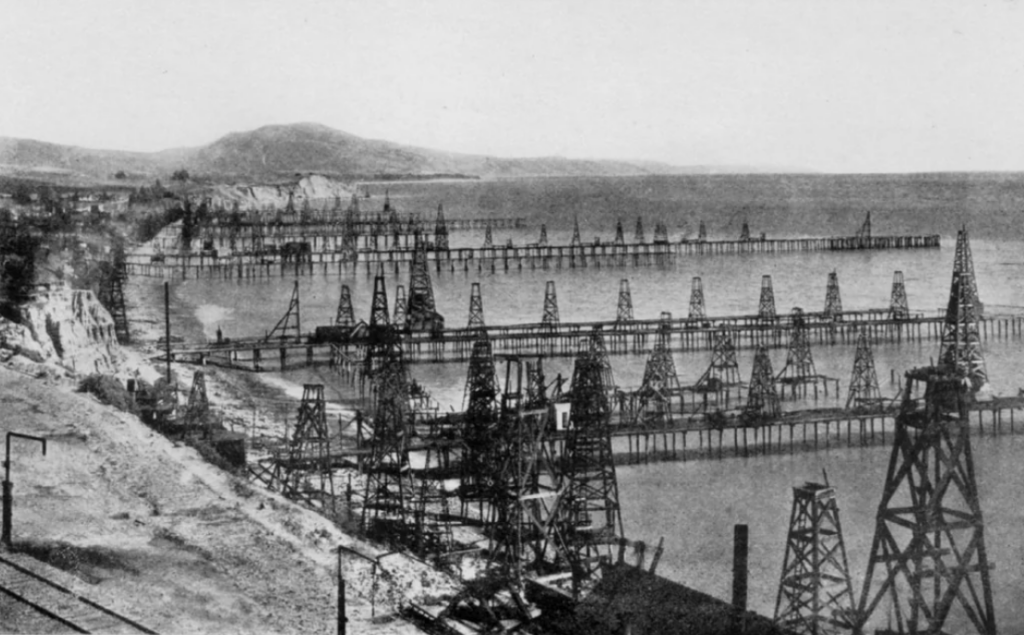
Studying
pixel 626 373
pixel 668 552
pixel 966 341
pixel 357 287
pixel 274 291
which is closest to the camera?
pixel 668 552

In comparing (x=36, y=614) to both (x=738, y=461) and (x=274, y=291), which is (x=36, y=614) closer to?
(x=738, y=461)

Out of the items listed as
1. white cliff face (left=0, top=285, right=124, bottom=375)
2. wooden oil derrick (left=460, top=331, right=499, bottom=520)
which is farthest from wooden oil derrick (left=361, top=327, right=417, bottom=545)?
white cliff face (left=0, top=285, right=124, bottom=375)

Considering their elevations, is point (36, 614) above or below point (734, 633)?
above

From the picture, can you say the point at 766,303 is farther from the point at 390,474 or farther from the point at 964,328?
the point at 390,474

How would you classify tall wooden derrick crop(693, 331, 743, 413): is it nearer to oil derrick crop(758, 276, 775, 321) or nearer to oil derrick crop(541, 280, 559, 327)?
oil derrick crop(758, 276, 775, 321)

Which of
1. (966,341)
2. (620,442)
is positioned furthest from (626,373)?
(966,341)

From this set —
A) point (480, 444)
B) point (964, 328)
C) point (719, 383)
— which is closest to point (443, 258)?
point (719, 383)

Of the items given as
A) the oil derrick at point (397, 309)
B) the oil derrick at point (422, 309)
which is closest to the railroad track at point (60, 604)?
the oil derrick at point (397, 309)

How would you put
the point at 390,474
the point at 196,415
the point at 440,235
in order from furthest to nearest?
the point at 440,235, the point at 196,415, the point at 390,474
